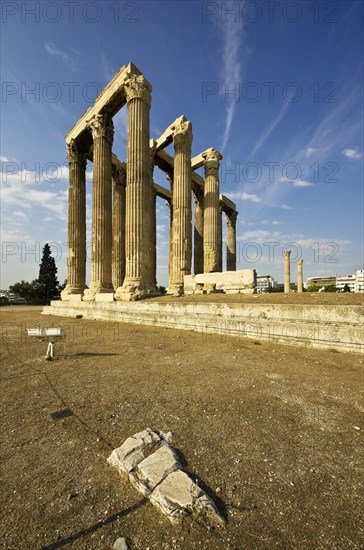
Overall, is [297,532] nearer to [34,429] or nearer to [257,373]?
[34,429]

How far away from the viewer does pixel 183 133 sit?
19.1 metres

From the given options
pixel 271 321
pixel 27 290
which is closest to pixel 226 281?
pixel 271 321

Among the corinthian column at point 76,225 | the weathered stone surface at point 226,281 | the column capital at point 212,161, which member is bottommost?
the weathered stone surface at point 226,281

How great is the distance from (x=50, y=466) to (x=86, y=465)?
0.34m

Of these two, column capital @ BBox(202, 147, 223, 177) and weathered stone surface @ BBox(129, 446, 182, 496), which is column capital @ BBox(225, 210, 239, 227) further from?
weathered stone surface @ BBox(129, 446, 182, 496)

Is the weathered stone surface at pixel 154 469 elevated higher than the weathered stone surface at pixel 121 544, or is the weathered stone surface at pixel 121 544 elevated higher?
the weathered stone surface at pixel 154 469

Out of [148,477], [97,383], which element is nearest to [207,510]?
[148,477]

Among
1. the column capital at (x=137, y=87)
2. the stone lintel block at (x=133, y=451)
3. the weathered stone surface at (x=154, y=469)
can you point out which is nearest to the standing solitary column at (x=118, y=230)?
the column capital at (x=137, y=87)

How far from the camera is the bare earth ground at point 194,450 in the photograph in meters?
1.64

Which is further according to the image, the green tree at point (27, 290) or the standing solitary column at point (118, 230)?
the green tree at point (27, 290)

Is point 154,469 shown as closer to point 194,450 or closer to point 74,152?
point 194,450

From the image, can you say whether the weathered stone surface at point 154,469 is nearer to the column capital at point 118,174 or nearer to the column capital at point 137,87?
the column capital at point 137,87

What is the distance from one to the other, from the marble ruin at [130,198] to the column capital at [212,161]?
0.31 ft

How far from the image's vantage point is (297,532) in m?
1.65
